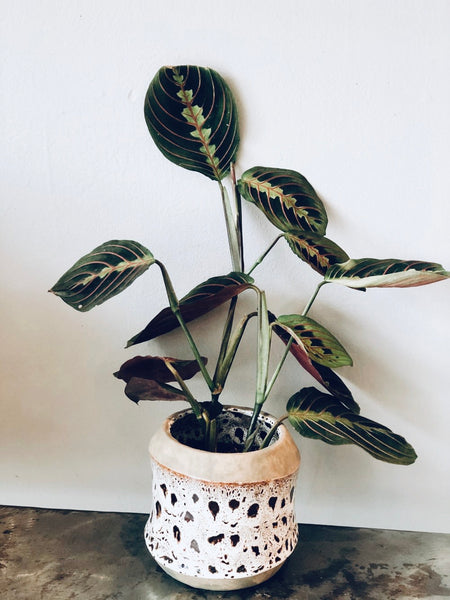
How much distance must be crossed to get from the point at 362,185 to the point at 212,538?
0.66 metres

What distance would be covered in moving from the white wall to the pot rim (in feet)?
0.75

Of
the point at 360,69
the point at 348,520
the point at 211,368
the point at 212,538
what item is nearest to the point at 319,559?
the point at 348,520

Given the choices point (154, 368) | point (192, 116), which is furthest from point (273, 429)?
point (192, 116)

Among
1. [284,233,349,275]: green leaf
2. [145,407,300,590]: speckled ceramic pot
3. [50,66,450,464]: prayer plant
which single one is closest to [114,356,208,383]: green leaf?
[50,66,450,464]: prayer plant

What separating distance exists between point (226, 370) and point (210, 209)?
307mm

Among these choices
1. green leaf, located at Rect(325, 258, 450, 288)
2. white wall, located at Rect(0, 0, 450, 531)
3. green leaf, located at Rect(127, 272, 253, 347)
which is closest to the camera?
green leaf, located at Rect(325, 258, 450, 288)

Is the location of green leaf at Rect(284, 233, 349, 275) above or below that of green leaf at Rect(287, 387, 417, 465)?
above

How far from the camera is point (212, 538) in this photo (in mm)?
934

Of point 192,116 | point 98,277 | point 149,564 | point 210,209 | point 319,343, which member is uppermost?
point 192,116

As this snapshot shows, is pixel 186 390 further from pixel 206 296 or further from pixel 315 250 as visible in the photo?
pixel 315 250

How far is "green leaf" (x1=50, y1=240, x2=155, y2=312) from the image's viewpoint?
0.88m

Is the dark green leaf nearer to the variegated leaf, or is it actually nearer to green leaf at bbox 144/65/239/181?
the variegated leaf

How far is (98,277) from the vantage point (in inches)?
35.1

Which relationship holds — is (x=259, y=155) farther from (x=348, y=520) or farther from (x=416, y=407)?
(x=348, y=520)
